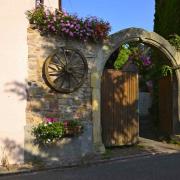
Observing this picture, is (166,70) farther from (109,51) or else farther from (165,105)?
(109,51)

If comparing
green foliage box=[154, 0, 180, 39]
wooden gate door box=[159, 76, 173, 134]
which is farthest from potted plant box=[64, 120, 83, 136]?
green foliage box=[154, 0, 180, 39]

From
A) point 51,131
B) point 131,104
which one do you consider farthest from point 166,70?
point 51,131

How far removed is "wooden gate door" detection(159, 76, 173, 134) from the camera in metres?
16.0

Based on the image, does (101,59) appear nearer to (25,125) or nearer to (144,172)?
(25,125)

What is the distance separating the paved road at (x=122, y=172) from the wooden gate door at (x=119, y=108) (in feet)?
7.36

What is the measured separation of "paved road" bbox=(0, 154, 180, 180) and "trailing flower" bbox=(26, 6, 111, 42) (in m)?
3.34

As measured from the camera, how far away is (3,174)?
10539 millimetres

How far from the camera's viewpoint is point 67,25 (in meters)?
12.4

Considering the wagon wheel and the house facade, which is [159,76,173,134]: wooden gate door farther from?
the wagon wheel

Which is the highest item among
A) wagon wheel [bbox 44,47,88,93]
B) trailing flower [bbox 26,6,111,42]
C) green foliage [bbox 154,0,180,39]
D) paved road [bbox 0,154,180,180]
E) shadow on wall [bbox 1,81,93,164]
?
green foliage [bbox 154,0,180,39]

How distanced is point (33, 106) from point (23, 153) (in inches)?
45.3

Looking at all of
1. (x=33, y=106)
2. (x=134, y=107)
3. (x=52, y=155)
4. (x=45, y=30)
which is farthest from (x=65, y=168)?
(x=134, y=107)

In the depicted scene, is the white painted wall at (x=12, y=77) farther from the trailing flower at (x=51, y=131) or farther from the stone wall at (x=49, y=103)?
the trailing flower at (x=51, y=131)

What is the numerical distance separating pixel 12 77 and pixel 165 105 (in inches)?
254
